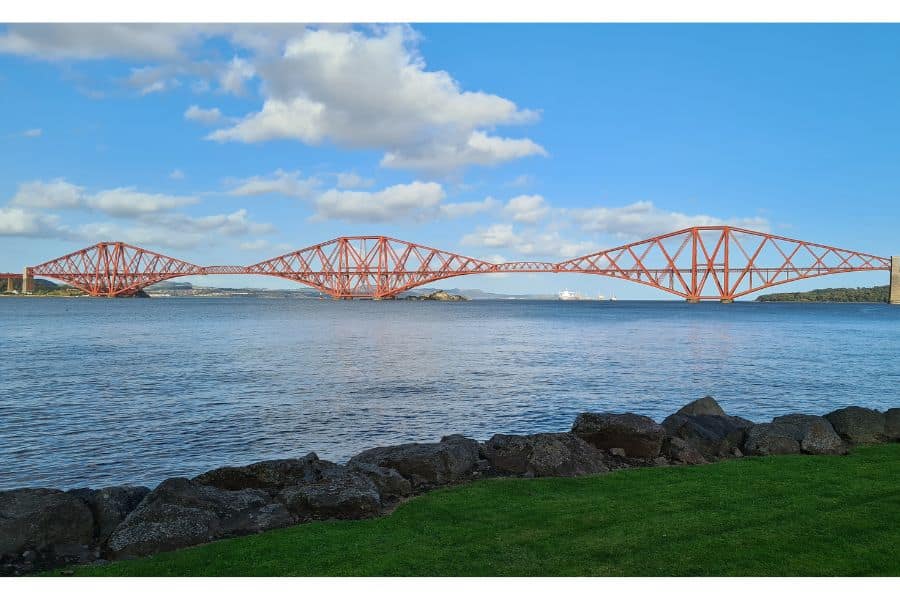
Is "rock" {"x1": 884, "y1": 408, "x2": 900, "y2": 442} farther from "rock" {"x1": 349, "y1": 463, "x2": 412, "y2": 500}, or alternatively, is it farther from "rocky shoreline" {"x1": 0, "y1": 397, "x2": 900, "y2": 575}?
"rock" {"x1": 349, "y1": 463, "x2": 412, "y2": 500}

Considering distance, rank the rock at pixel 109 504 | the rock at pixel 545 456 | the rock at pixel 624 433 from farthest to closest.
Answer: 1. the rock at pixel 624 433
2. the rock at pixel 545 456
3. the rock at pixel 109 504

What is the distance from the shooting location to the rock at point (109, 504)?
6309 millimetres

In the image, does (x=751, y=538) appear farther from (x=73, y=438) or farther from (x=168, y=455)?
(x=73, y=438)

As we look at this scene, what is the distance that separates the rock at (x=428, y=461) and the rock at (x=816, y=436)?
456cm

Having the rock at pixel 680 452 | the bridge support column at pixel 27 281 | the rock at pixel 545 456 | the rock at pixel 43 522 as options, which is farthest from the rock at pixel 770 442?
the bridge support column at pixel 27 281

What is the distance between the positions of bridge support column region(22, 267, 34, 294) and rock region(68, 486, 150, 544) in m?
162

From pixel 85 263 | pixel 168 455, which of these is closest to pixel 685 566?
pixel 168 455

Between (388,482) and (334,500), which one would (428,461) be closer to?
(388,482)

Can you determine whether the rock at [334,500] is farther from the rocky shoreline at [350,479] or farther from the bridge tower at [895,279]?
the bridge tower at [895,279]

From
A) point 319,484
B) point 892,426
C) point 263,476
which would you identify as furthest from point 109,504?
point 892,426

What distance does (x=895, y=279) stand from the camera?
4365 inches

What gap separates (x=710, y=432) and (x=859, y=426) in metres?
2.12

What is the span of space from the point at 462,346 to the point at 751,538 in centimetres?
2929

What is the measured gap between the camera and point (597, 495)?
6.58m
